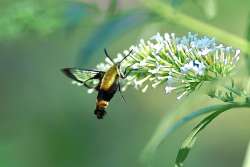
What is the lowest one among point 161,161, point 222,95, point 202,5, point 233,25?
point 161,161

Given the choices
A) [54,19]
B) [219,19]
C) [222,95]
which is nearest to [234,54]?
[222,95]

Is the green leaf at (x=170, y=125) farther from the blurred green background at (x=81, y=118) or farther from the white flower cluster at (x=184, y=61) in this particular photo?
the blurred green background at (x=81, y=118)

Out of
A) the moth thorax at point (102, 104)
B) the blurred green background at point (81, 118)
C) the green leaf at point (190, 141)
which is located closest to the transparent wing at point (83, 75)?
the moth thorax at point (102, 104)

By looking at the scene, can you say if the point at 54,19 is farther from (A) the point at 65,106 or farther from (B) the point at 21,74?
(B) the point at 21,74

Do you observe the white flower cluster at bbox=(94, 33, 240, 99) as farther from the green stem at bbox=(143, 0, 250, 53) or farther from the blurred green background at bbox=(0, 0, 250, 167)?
the blurred green background at bbox=(0, 0, 250, 167)

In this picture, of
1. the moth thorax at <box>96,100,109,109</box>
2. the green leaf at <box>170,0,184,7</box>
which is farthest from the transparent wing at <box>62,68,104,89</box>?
the green leaf at <box>170,0,184,7</box>

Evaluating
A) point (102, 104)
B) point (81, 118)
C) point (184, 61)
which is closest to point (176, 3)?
point (102, 104)
